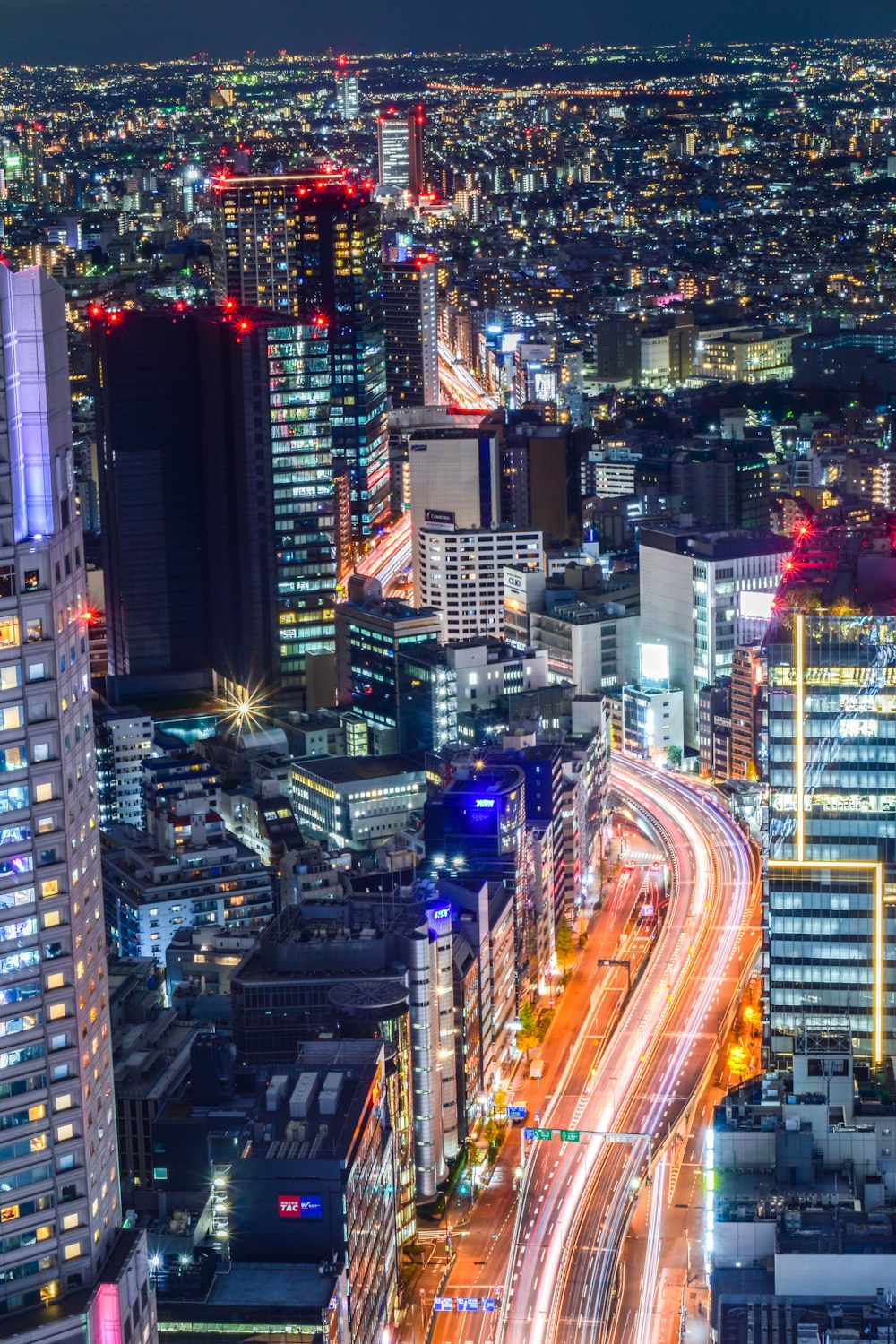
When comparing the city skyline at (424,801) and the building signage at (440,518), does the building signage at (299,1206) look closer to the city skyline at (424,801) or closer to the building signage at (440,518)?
the city skyline at (424,801)

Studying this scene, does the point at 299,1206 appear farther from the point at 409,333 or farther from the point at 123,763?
the point at 409,333

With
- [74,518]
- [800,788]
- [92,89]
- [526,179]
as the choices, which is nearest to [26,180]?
[92,89]

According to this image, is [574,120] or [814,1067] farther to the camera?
[574,120]

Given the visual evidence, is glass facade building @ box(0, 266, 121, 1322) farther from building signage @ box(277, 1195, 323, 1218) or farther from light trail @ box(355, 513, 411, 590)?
light trail @ box(355, 513, 411, 590)

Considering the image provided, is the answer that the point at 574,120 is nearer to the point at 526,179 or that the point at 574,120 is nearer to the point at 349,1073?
the point at 526,179

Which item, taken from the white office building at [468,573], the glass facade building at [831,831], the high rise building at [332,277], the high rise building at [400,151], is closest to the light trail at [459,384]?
the high rise building at [332,277]

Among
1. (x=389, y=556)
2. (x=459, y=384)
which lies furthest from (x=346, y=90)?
(x=389, y=556)
